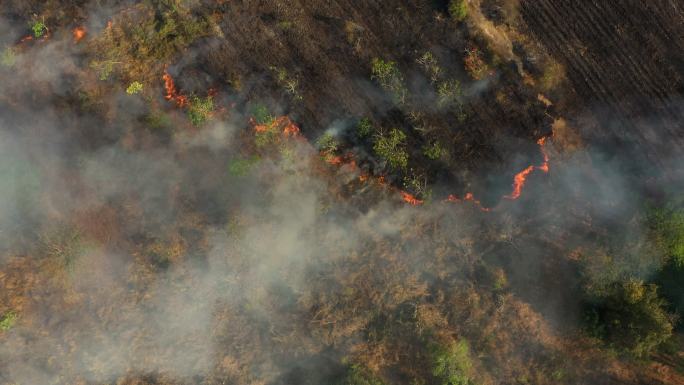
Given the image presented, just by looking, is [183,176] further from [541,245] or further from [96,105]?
[541,245]

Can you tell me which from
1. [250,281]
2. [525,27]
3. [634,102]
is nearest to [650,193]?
[634,102]

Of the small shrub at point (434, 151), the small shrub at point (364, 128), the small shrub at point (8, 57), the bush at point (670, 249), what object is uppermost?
the small shrub at point (8, 57)

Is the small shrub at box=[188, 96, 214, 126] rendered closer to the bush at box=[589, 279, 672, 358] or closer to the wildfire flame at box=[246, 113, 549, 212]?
the wildfire flame at box=[246, 113, 549, 212]

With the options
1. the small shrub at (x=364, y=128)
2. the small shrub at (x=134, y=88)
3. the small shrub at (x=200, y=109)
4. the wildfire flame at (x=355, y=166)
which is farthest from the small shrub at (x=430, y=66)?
the small shrub at (x=134, y=88)

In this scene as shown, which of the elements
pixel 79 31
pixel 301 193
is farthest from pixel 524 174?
pixel 79 31

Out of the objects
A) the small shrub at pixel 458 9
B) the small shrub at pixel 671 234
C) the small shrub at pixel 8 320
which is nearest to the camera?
the small shrub at pixel 671 234

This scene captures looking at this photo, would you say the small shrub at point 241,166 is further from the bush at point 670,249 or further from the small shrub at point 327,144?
the bush at point 670,249

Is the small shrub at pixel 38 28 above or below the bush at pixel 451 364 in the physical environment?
above

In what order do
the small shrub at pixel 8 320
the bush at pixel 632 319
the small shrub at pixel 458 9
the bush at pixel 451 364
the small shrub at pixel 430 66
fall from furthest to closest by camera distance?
the small shrub at pixel 430 66
the small shrub at pixel 458 9
the small shrub at pixel 8 320
the bush at pixel 451 364
the bush at pixel 632 319
